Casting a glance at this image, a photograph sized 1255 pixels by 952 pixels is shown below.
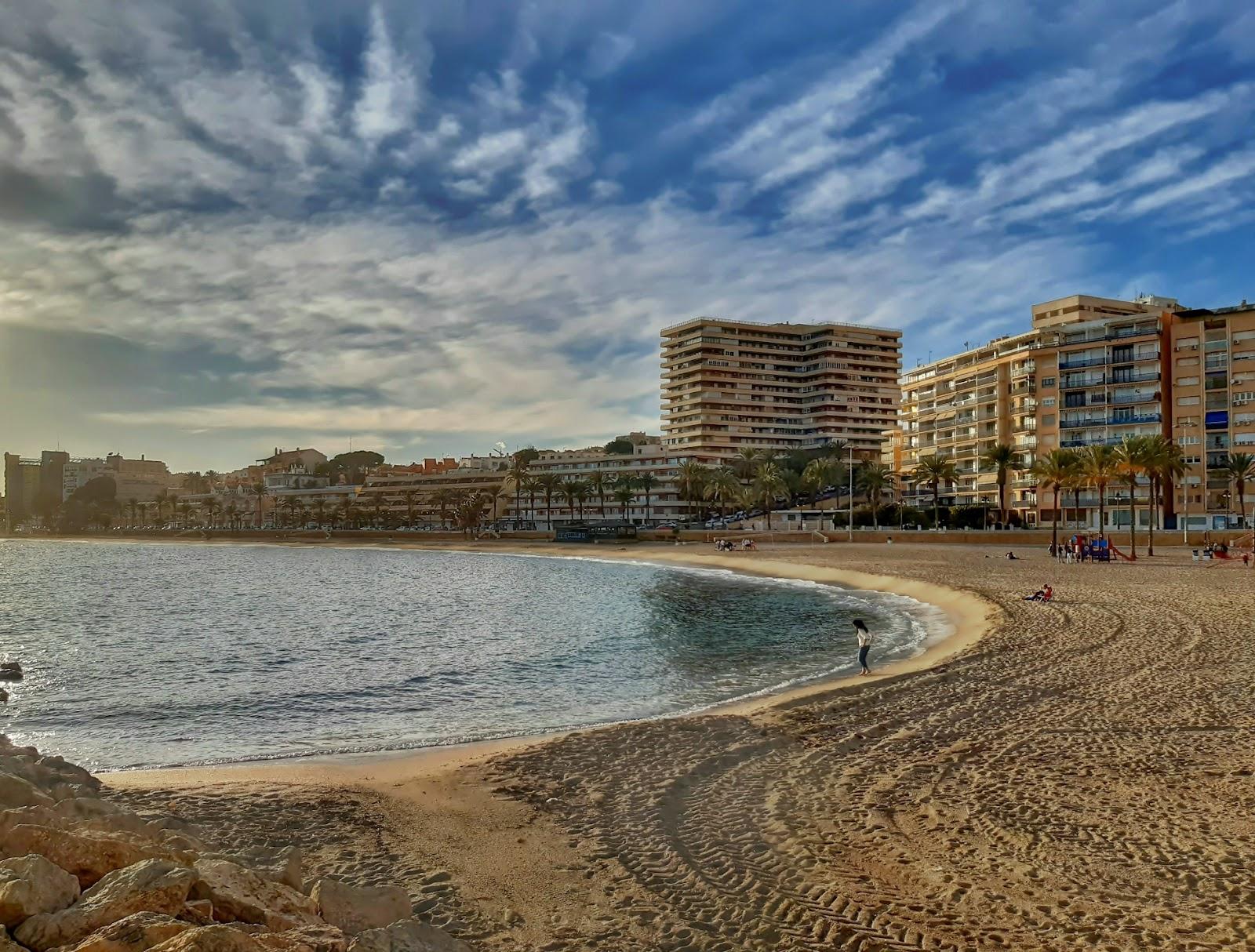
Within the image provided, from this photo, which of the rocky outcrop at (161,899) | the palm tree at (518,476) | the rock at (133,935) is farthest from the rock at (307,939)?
the palm tree at (518,476)

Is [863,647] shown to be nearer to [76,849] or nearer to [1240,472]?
[76,849]

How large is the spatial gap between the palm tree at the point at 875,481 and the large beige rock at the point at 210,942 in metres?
93.3

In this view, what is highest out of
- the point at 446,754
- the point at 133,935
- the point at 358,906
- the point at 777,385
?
the point at 777,385

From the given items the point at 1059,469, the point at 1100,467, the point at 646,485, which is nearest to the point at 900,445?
the point at 646,485

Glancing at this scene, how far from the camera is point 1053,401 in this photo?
92.4m

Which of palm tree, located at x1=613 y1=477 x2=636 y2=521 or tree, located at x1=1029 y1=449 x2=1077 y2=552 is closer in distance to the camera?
tree, located at x1=1029 y1=449 x2=1077 y2=552

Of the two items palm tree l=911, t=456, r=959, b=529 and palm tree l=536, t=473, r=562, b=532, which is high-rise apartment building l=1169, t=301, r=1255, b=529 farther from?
palm tree l=536, t=473, r=562, b=532

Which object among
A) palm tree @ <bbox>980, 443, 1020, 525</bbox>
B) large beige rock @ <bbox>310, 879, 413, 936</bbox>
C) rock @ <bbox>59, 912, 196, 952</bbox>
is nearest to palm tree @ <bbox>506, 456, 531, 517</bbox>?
palm tree @ <bbox>980, 443, 1020, 525</bbox>

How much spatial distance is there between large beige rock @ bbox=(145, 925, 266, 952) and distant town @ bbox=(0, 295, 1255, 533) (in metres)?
63.5

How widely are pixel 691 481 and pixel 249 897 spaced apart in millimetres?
120342

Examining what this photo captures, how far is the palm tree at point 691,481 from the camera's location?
124250mm

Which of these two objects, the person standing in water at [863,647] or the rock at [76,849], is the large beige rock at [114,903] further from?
the person standing in water at [863,647]

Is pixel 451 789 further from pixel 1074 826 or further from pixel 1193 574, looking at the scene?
pixel 1193 574

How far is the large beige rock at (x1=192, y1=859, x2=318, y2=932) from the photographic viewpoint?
5055 mm
